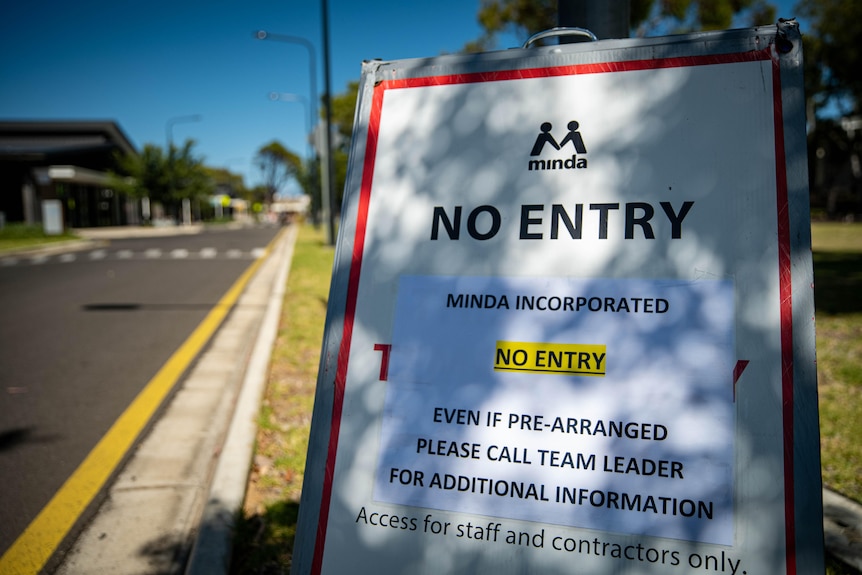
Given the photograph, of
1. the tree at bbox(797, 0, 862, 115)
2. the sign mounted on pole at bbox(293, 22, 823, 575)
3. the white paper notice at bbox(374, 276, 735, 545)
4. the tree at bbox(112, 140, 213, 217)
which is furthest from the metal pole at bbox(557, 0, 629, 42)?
the tree at bbox(112, 140, 213, 217)

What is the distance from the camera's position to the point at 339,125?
45062mm

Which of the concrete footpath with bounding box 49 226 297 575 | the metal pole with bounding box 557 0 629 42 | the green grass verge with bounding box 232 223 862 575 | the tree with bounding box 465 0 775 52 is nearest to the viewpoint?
the metal pole with bounding box 557 0 629 42

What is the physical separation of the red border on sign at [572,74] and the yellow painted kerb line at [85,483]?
170 cm

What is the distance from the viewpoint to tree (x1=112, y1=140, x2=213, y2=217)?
41812mm

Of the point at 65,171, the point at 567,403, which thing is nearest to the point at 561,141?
the point at 567,403

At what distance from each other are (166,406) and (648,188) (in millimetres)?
3955

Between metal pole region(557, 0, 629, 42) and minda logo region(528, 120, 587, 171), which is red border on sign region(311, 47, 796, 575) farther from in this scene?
metal pole region(557, 0, 629, 42)

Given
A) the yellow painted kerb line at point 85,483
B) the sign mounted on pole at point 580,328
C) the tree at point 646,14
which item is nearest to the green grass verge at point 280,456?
the yellow painted kerb line at point 85,483

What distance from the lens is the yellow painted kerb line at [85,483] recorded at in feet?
8.08

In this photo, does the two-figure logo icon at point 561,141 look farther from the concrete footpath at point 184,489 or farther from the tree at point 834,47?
the tree at point 834,47

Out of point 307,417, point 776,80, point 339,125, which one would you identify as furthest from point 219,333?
point 339,125

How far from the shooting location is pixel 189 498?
9.70 feet

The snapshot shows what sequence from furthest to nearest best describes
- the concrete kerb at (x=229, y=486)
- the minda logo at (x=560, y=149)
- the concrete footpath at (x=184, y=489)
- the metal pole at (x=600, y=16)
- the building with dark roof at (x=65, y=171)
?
the building with dark roof at (x=65, y=171), the concrete footpath at (x=184, y=489), the concrete kerb at (x=229, y=486), the metal pole at (x=600, y=16), the minda logo at (x=560, y=149)

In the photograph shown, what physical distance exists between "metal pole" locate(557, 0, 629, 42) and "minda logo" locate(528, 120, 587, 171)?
71cm
